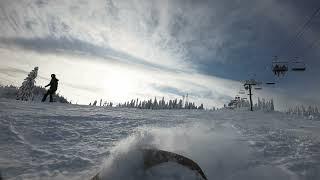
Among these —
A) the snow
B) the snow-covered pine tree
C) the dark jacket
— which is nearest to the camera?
the snow

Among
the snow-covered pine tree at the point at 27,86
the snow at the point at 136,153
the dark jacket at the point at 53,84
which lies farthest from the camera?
the snow-covered pine tree at the point at 27,86

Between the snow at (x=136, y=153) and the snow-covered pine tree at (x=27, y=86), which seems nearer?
the snow at (x=136, y=153)

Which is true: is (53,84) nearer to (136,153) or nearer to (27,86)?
(136,153)

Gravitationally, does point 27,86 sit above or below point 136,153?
above

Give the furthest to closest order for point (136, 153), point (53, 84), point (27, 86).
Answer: point (27, 86)
point (53, 84)
point (136, 153)

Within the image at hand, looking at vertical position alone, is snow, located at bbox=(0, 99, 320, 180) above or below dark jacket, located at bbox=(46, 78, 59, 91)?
below

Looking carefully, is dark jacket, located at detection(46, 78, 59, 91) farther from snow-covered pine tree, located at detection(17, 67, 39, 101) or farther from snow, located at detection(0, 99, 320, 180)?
snow-covered pine tree, located at detection(17, 67, 39, 101)

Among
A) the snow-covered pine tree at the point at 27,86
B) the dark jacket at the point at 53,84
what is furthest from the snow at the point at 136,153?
the snow-covered pine tree at the point at 27,86

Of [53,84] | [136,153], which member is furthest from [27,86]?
[136,153]

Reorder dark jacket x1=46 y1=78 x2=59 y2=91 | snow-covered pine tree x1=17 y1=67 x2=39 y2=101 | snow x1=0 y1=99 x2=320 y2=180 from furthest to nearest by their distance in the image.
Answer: snow-covered pine tree x1=17 y1=67 x2=39 y2=101 → dark jacket x1=46 y1=78 x2=59 y2=91 → snow x1=0 y1=99 x2=320 y2=180

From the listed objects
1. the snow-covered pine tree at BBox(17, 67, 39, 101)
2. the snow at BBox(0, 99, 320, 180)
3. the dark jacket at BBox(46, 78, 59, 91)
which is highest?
the snow-covered pine tree at BBox(17, 67, 39, 101)

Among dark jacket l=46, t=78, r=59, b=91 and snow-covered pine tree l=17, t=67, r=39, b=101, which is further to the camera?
snow-covered pine tree l=17, t=67, r=39, b=101

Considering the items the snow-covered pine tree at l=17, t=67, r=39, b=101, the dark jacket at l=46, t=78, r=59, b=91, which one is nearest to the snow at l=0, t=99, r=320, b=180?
the dark jacket at l=46, t=78, r=59, b=91

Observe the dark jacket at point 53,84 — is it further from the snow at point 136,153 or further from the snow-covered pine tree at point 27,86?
the snow-covered pine tree at point 27,86
